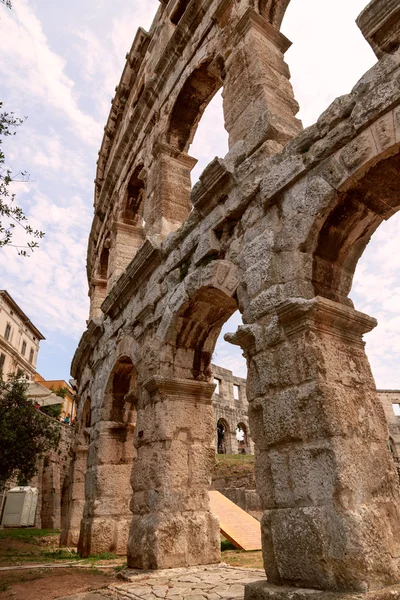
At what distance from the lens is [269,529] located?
3.00m

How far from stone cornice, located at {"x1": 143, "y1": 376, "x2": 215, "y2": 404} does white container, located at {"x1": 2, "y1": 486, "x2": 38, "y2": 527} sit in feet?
44.8

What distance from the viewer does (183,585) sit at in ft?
12.7

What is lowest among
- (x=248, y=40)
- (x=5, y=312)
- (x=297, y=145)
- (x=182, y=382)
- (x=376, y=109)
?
(x=182, y=382)

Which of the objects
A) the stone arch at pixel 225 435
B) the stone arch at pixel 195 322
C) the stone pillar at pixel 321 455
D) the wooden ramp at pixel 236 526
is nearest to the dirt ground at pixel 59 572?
the wooden ramp at pixel 236 526

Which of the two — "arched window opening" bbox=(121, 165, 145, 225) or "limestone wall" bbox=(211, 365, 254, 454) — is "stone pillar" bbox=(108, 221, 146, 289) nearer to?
"arched window opening" bbox=(121, 165, 145, 225)

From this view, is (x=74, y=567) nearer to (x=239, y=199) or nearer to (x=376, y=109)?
(x=239, y=199)

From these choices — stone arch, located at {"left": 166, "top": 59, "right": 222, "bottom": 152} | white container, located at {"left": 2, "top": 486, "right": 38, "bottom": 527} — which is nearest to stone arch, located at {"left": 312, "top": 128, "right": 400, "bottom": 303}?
stone arch, located at {"left": 166, "top": 59, "right": 222, "bottom": 152}

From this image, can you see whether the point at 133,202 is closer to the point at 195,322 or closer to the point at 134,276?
the point at 134,276

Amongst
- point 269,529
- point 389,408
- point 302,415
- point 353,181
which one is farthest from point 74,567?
point 389,408

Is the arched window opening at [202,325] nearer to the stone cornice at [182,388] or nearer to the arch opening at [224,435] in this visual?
the stone cornice at [182,388]

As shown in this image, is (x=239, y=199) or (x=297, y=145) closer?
(x=297, y=145)

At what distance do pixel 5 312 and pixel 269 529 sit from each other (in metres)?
29.4

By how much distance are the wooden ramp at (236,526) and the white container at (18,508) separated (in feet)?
34.8

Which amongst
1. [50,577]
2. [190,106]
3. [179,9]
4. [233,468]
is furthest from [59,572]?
[233,468]
